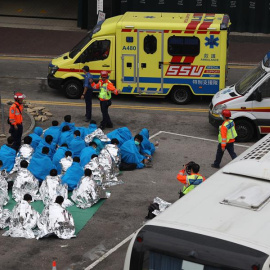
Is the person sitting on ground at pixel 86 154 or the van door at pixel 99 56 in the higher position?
the van door at pixel 99 56

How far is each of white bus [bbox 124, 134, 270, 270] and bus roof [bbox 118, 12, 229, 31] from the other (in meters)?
13.1

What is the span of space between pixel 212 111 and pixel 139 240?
11566 mm

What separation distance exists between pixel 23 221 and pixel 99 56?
10156mm

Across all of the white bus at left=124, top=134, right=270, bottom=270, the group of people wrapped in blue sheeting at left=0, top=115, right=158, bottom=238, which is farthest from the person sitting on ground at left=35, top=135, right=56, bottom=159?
the white bus at left=124, top=134, right=270, bottom=270

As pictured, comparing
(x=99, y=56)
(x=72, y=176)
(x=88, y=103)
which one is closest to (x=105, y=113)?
(x=88, y=103)

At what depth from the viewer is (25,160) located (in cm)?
1514

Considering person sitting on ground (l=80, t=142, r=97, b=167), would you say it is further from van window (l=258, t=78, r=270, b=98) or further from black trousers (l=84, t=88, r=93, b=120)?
van window (l=258, t=78, r=270, b=98)

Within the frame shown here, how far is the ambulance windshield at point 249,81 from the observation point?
61.6ft

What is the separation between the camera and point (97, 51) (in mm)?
22031

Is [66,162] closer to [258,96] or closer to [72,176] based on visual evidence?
[72,176]

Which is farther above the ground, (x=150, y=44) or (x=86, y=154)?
(x=150, y=44)

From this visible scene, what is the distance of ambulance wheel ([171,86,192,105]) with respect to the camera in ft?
73.2

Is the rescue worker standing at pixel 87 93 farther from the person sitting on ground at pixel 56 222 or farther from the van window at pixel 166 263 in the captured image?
the van window at pixel 166 263

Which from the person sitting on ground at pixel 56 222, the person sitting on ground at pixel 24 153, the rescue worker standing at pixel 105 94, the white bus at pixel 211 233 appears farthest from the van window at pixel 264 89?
the white bus at pixel 211 233
